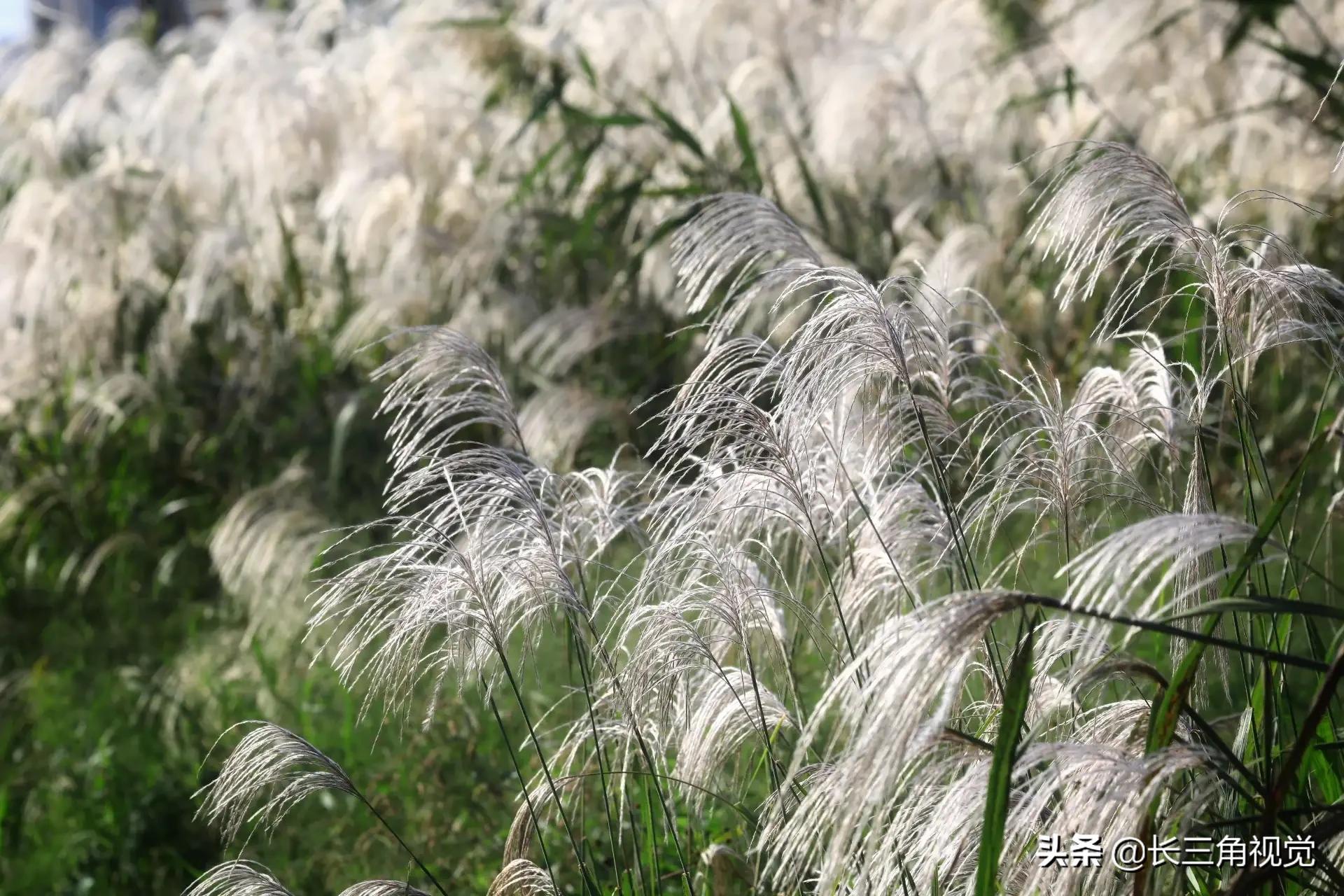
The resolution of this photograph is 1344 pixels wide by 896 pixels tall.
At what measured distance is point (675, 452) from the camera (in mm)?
2004

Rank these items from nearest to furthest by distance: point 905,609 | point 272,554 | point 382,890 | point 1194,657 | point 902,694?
1. point 902,694
2. point 1194,657
3. point 382,890
4. point 905,609
5. point 272,554

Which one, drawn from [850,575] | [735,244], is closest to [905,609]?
[850,575]

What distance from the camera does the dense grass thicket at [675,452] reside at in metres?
1.57

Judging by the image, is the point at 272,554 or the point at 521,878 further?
the point at 272,554

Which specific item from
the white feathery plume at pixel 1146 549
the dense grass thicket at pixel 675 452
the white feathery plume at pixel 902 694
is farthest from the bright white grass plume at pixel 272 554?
the white feathery plume at pixel 1146 549

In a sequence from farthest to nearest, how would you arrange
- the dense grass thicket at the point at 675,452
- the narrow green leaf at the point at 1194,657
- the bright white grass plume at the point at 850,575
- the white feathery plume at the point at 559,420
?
1. the white feathery plume at the point at 559,420
2. the dense grass thicket at the point at 675,452
3. the bright white grass plume at the point at 850,575
4. the narrow green leaf at the point at 1194,657

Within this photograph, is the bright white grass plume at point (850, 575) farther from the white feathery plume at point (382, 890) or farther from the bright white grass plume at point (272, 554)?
the bright white grass plume at point (272, 554)

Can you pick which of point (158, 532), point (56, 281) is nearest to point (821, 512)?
point (158, 532)

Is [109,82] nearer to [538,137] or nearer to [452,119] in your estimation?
[452,119]

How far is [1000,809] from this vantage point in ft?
3.97

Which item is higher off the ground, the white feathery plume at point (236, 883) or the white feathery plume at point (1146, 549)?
the white feathery plume at point (1146, 549)

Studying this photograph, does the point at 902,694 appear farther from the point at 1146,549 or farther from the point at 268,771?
the point at 268,771

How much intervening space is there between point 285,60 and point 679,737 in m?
5.19

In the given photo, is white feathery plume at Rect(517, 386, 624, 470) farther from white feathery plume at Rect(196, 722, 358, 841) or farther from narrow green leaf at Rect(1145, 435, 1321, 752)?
narrow green leaf at Rect(1145, 435, 1321, 752)
